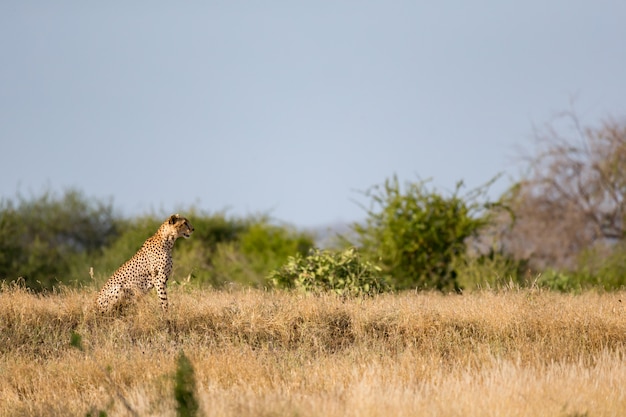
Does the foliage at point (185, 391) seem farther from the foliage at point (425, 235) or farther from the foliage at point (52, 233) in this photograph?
the foliage at point (52, 233)

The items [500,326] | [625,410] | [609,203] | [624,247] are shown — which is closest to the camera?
[625,410]

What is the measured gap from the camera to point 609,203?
31.4 meters

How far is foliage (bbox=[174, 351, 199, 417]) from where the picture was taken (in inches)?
222

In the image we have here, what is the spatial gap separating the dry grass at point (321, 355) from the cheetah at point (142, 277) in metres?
0.23

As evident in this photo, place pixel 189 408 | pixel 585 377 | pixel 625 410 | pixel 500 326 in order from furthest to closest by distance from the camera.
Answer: pixel 500 326 → pixel 585 377 → pixel 625 410 → pixel 189 408

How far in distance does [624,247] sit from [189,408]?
23.4m

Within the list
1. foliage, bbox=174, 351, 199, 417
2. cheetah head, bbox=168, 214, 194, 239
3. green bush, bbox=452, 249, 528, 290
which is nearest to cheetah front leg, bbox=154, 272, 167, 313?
cheetah head, bbox=168, 214, 194, 239

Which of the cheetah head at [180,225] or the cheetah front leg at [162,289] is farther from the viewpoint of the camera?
the cheetah head at [180,225]

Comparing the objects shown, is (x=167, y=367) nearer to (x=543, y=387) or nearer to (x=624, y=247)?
(x=543, y=387)

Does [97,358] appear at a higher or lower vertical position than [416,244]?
lower

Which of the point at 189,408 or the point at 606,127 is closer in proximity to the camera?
the point at 189,408

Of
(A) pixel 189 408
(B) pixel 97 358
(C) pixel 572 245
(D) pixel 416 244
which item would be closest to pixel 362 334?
(B) pixel 97 358

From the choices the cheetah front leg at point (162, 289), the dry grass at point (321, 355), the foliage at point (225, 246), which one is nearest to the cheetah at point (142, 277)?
the cheetah front leg at point (162, 289)

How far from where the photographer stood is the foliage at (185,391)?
5641 mm
